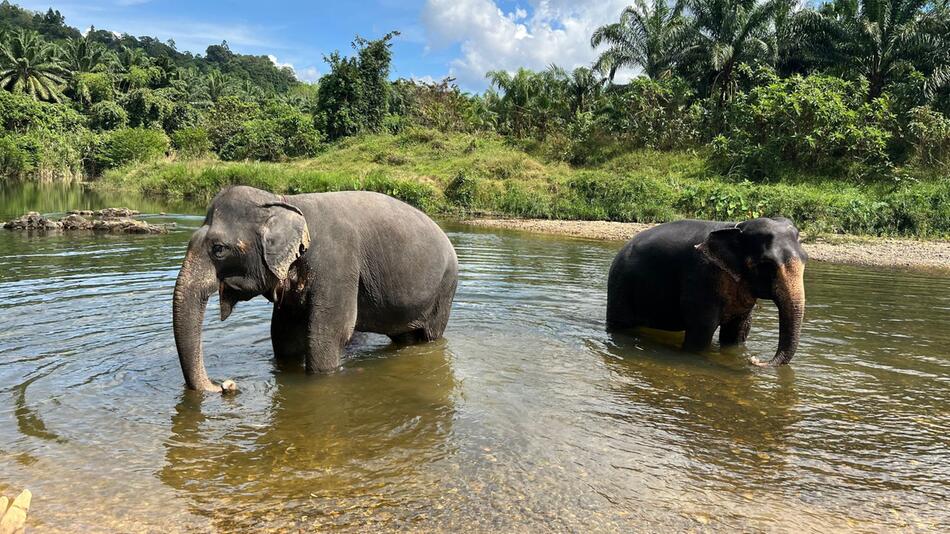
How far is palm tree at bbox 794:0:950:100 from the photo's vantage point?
3700 centimetres

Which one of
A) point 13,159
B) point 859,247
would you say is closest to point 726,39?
point 859,247

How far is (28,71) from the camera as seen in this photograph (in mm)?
71438

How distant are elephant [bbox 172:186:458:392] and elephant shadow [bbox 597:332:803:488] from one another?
2.34 metres

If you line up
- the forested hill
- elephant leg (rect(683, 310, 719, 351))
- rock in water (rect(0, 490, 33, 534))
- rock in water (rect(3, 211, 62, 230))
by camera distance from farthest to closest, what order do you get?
the forested hill, rock in water (rect(3, 211, 62, 230)), elephant leg (rect(683, 310, 719, 351)), rock in water (rect(0, 490, 33, 534))

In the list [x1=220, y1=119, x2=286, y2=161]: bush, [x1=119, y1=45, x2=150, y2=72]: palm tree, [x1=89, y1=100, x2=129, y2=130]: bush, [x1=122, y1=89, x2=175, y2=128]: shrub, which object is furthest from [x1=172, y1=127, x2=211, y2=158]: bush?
[x1=119, y1=45, x2=150, y2=72]: palm tree

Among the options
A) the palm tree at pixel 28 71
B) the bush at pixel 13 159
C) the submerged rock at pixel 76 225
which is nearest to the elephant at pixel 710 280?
the submerged rock at pixel 76 225

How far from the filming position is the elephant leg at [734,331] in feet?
27.5

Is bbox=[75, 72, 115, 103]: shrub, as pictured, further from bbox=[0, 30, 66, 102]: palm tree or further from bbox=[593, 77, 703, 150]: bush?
bbox=[593, 77, 703, 150]: bush

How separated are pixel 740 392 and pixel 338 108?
5287cm

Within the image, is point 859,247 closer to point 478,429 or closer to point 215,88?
point 478,429

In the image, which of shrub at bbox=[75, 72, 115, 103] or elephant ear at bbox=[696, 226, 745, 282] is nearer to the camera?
elephant ear at bbox=[696, 226, 745, 282]

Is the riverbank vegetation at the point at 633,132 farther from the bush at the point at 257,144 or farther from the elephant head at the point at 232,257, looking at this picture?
the elephant head at the point at 232,257

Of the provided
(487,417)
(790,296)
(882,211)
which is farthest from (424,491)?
(882,211)

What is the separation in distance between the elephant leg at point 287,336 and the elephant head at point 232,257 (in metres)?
1.07
